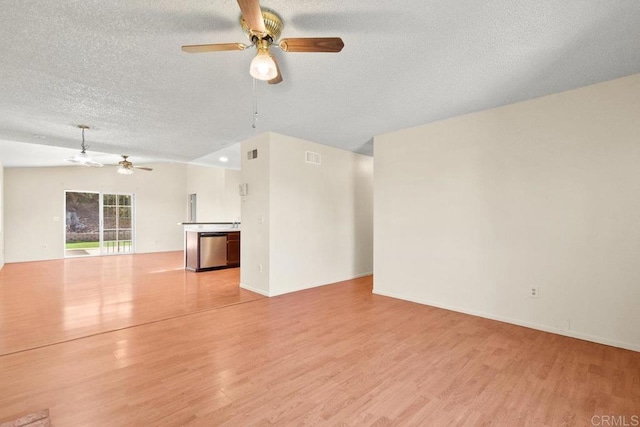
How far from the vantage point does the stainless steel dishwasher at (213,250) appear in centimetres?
669

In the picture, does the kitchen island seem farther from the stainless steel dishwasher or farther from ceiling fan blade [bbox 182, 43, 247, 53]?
ceiling fan blade [bbox 182, 43, 247, 53]

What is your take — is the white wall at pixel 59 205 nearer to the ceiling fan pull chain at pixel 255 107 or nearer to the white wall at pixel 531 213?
the ceiling fan pull chain at pixel 255 107

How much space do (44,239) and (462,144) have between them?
10.9 meters

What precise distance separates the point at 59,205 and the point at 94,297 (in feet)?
19.4

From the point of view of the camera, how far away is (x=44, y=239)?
823cm

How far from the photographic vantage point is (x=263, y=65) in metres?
1.82

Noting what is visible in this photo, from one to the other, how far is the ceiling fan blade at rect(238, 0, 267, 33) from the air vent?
10.9 feet

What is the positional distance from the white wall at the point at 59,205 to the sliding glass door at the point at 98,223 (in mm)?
225

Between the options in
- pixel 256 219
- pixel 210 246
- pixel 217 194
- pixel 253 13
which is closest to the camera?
pixel 253 13

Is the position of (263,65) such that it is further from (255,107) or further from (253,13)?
(255,107)

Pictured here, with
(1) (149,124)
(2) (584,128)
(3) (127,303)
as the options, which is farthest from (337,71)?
(3) (127,303)

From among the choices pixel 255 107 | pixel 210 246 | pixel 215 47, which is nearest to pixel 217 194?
pixel 210 246

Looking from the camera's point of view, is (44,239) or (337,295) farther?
(44,239)

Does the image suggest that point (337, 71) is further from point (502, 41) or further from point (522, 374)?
point (522, 374)
